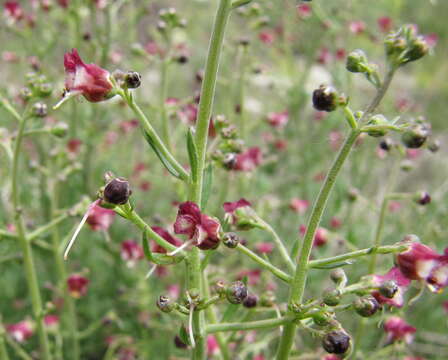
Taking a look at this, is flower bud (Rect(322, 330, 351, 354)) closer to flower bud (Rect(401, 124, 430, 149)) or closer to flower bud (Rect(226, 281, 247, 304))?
flower bud (Rect(226, 281, 247, 304))

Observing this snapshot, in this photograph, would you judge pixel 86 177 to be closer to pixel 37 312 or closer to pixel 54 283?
pixel 54 283

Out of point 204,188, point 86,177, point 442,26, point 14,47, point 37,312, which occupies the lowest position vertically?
point 37,312

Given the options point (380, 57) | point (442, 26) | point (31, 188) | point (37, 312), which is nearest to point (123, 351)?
point (37, 312)

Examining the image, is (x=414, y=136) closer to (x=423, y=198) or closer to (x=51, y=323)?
(x=423, y=198)

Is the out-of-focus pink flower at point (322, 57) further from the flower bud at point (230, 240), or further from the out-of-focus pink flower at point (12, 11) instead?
the flower bud at point (230, 240)

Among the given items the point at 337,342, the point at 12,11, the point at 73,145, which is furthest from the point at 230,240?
the point at 12,11

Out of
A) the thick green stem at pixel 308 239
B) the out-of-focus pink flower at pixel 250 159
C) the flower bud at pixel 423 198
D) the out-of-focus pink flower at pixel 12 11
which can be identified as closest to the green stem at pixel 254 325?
the thick green stem at pixel 308 239
